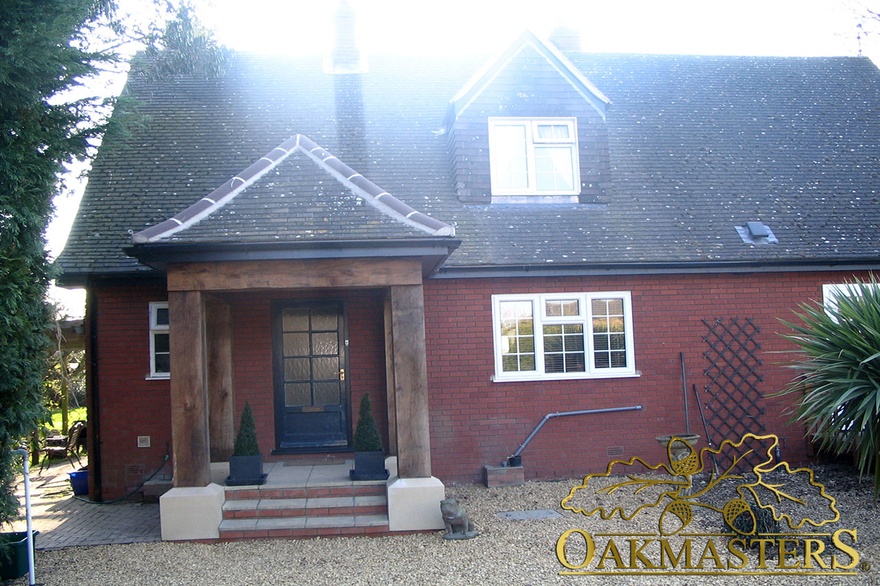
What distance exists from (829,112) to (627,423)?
8.38 meters

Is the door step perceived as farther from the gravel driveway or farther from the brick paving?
the brick paving

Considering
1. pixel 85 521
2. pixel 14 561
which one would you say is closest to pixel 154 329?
pixel 85 521

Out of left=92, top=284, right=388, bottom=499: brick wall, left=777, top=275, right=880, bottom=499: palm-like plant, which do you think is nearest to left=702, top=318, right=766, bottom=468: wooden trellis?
left=777, top=275, right=880, bottom=499: palm-like plant

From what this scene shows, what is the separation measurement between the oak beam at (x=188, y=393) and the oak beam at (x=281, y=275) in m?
0.21

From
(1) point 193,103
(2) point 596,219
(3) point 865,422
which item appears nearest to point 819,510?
(3) point 865,422

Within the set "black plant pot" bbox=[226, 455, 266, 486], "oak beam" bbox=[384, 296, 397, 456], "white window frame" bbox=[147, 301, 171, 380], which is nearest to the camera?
"black plant pot" bbox=[226, 455, 266, 486]

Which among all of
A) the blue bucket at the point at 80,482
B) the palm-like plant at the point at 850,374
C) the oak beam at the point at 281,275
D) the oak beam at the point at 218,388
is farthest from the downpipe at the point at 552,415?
the blue bucket at the point at 80,482

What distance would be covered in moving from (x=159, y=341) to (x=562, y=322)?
6198mm

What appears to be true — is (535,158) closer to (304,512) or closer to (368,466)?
(368,466)

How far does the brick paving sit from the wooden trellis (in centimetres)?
812

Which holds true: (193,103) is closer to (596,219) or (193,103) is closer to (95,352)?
(95,352)

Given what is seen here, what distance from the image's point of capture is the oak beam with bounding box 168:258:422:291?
7785 millimetres

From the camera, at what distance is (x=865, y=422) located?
257 inches

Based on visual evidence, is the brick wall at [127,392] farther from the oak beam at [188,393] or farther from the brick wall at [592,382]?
the brick wall at [592,382]
